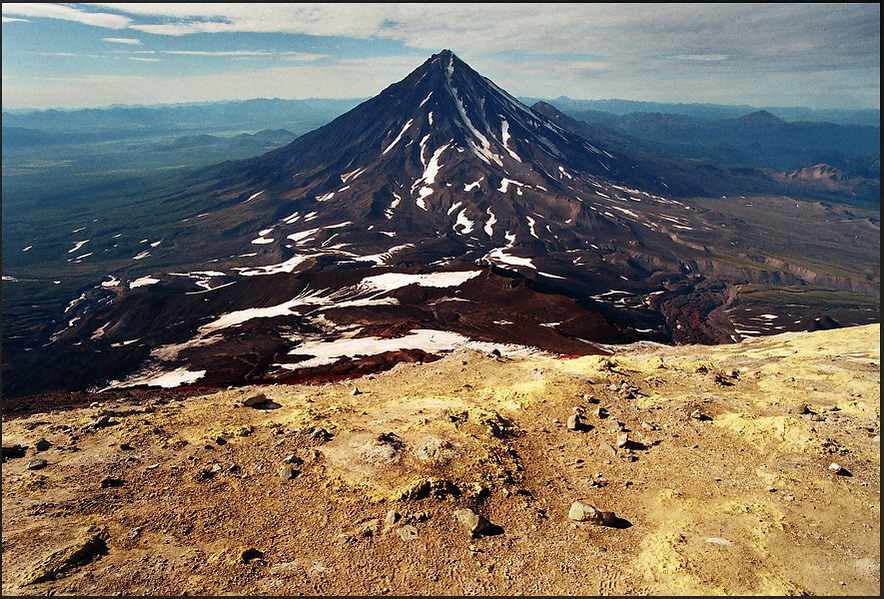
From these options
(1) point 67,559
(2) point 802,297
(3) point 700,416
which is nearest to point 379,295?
(3) point 700,416

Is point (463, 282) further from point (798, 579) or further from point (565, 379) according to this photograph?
point (798, 579)

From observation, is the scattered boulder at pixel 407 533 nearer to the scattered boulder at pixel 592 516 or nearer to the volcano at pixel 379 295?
the scattered boulder at pixel 592 516

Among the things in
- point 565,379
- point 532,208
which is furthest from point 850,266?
point 565,379

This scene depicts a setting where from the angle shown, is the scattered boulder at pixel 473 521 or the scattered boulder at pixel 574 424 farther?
the scattered boulder at pixel 574 424

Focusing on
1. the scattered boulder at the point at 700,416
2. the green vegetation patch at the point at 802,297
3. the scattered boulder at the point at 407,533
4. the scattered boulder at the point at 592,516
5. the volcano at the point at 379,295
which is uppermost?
the scattered boulder at the point at 592,516

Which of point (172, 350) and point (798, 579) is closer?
point (798, 579)

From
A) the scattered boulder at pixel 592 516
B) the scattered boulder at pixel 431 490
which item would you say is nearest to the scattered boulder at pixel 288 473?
the scattered boulder at pixel 431 490

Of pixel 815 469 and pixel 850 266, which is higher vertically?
pixel 815 469
